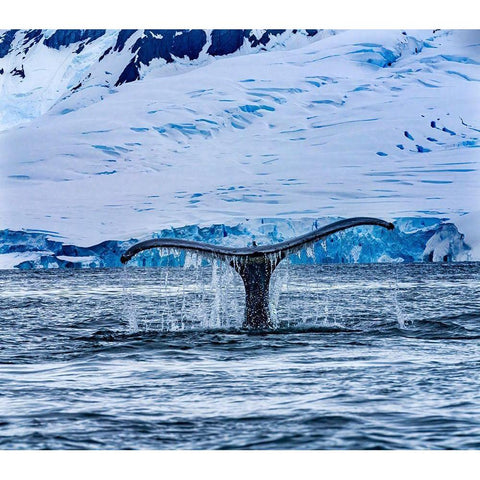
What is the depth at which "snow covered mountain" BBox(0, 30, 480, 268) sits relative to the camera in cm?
6253

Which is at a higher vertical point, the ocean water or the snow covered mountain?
the snow covered mountain

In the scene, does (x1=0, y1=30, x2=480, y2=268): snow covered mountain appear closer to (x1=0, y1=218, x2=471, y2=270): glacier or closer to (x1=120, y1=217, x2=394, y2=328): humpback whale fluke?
(x1=0, y1=218, x2=471, y2=270): glacier

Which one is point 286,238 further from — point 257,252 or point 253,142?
point 257,252

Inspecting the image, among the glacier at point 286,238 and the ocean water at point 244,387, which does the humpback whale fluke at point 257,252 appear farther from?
the glacier at point 286,238

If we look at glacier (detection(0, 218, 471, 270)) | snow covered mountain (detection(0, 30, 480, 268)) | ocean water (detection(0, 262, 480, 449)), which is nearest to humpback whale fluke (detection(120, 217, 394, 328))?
ocean water (detection(0, 262, 480, 449))

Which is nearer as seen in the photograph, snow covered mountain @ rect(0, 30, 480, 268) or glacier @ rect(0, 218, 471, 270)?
glacier @ rect(0, 218, 471, 270)

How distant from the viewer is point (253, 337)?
1200 cm

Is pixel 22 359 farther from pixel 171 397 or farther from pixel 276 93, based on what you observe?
pixel 276 93

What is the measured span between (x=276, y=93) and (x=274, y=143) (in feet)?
13.5

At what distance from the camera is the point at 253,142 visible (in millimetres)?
66000

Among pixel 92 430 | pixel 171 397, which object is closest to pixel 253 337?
pixel 171 397

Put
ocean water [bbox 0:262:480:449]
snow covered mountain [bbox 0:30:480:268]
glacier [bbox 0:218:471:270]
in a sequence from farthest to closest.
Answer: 1. snow covered mountain [bbox 0:30:480:268]
2. glacier [bbox 0:218:471:270]
3. ocean water [bbox 0:262:480:449]

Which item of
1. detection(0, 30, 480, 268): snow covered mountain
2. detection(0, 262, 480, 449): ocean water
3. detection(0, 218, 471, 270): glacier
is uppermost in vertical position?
detection(0, 30, 480, 268): snow covered mountain

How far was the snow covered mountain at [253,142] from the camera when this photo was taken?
2462 inches
